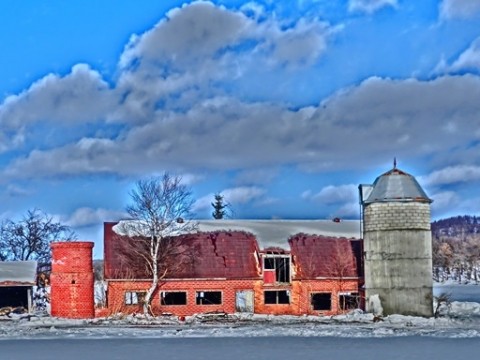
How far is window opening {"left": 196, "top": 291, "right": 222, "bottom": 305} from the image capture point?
139ft

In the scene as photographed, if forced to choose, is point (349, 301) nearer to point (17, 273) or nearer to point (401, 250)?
point (401, 250)

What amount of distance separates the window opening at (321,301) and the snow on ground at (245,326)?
3723 mm

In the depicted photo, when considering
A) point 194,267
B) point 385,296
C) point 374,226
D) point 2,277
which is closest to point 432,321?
point 385,296

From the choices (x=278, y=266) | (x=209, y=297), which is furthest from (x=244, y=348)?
(x=278, y=266)

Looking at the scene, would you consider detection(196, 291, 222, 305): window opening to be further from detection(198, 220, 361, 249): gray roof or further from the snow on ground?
detection(198, 220, 361, 249): gray roof

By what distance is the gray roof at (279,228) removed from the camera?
147ft

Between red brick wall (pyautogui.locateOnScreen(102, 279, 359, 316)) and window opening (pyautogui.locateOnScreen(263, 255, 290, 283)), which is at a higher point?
window opening (pyautogui.locateOnScreen(263, 255, 290, 283))

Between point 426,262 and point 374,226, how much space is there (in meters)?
3.11

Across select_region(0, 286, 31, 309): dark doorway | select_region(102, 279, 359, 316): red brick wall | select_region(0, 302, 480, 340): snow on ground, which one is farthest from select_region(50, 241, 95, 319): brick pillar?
select_region(0, 286, 31, 309): dark doorway

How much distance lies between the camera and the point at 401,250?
39.4 meters

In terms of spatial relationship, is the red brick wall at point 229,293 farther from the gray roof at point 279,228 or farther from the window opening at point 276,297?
the gray roof at point 279,228

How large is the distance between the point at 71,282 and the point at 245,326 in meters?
10.7

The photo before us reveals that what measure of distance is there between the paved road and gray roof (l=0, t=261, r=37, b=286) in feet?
54.4

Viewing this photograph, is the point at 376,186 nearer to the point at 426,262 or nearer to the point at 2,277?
the point at 426,262
